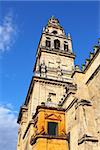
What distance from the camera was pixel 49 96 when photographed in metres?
29.1

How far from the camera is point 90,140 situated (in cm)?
1558

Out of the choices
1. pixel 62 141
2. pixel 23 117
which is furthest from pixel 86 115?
pixel 23 117

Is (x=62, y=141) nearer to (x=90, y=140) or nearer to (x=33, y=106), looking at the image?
(x=90, y=140)

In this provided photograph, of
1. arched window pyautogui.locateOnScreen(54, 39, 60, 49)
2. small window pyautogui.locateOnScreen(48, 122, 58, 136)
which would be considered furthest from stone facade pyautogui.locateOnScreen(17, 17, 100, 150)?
arched window pyautogui.locateOnScreen(54, 39, 60, 49)

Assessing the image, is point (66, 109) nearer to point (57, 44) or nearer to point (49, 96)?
point (49, 96)

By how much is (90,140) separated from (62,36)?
91.6 ft

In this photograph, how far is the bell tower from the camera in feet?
66.6

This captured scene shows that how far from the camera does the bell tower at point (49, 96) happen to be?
66.6 ft

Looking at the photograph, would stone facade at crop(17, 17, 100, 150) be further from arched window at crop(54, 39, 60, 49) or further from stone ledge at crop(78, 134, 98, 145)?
arched window at crop(54, 39, 60, 49)

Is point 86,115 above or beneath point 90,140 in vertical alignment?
above

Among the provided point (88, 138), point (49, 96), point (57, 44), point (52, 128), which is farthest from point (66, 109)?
A: point (57, 44)

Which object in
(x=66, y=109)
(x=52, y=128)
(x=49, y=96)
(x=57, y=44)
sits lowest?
(x=52, y=128)

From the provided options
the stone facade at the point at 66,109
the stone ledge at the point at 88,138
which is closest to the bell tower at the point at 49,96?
the stone facade at the point at 66,109

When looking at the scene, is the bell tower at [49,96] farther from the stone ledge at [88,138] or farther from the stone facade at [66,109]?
the stone ledge at [88,138]
